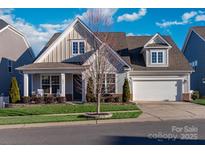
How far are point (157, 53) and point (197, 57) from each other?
9.05 m

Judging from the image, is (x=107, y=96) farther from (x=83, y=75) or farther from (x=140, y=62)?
(x=140, y=62)

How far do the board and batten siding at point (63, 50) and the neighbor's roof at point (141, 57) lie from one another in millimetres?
4626

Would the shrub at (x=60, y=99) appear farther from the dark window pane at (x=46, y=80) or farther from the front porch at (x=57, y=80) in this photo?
the dark window pane at (x=46, y=80)

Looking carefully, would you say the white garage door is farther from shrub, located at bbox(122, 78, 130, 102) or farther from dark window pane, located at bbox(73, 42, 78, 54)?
dark window pane, located at bbox(73, 42, 78, 54)

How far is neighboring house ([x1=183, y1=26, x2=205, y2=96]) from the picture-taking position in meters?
34.0

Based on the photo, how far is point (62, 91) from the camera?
2583 cm

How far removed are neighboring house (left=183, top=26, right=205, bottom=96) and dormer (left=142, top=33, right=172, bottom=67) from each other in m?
6.82

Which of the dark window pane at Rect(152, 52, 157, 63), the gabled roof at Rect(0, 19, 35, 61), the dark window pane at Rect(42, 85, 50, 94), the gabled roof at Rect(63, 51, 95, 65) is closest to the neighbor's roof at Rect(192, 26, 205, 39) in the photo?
the dark window pane at Rect(152, 52, 157, 63)

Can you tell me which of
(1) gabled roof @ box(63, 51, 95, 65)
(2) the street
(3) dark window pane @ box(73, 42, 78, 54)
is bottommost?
(2) the street

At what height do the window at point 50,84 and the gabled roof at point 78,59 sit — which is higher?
the gabled roof at point 78,59

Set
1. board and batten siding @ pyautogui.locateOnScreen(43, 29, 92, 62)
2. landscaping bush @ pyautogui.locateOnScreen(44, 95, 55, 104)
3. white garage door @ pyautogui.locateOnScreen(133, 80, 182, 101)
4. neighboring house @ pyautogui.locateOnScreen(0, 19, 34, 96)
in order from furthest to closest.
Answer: neighboring house @ pyautogui.locateOnScreen(0, 19, 34, 96) < white garage door @ pyautogui.locateOnScreen(133, 80, 182, 101) < board and batten siding @ pyautogui.locateOnScreen(43, 29, 92, 62) < landscaping bush @ pyautogui.locateOnScreen(44, 95, 55, 104)

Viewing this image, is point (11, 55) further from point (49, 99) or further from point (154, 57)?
point (154, 57)

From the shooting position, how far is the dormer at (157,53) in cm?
2862

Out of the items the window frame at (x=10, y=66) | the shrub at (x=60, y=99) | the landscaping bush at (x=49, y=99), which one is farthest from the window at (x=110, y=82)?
the window frame at (x=10, y=66)
